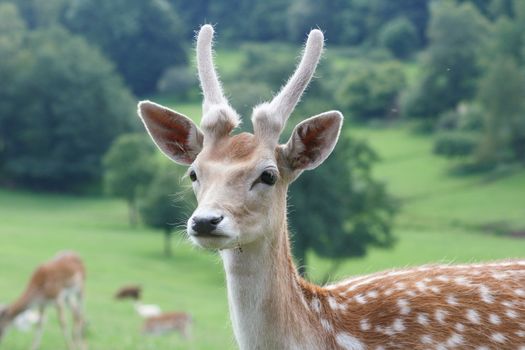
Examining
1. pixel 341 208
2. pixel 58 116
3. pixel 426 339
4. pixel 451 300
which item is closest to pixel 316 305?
pixel 426 339

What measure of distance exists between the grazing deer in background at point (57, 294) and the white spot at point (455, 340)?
48.5 feet

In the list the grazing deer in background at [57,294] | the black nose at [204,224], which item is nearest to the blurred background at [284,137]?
the grazing deer in background at [57,294]

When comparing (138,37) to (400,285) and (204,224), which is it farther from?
(204,224)

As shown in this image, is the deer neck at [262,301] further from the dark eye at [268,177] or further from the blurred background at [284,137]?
the blurred background at [284,137]

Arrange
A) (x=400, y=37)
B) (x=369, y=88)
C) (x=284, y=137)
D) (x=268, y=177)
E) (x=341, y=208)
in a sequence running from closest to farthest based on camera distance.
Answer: (x=268, y=177), (x=284, y=137), (x=341, y=208), (x=400, y=37), (x=369, y=88)

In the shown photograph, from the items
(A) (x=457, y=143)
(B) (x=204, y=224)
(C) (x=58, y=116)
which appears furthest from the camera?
(C) (x=58, y=116)

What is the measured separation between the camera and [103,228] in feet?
209

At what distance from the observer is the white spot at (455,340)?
639 centimetres

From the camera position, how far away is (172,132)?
6973 millimetres

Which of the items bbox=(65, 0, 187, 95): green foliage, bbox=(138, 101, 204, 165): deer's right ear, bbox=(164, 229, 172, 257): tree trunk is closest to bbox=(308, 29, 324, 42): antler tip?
bbox=(138, 101, 204, 165): deer's right ear

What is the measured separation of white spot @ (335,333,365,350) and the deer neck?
0.68 feet

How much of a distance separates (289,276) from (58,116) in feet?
256

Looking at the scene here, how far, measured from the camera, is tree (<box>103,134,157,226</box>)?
64.2 metres

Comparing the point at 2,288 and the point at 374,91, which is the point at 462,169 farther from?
the point at 2,288
